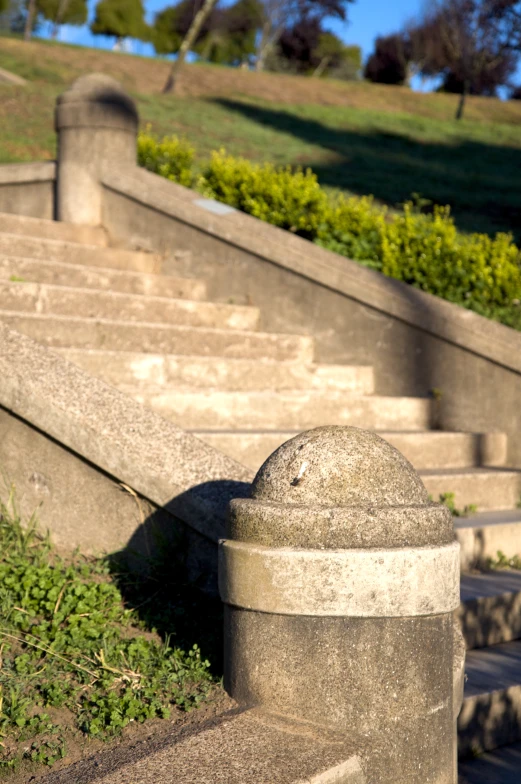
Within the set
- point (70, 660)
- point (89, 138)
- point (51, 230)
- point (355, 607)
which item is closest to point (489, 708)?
point (355, 607)

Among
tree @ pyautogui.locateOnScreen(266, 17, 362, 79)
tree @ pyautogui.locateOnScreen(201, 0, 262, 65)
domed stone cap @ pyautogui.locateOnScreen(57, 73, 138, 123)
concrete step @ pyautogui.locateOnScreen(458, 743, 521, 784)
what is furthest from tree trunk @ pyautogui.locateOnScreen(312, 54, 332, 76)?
concrete step @ pyautogui.locateOnScreen(458, 743, 521, 784)

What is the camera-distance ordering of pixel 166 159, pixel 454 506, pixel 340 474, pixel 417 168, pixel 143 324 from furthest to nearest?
pixel 417 168 → pixel 166 159 → pixel 143 324 → pixel 454 506 → pixel 340 474

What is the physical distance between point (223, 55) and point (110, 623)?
62.9m

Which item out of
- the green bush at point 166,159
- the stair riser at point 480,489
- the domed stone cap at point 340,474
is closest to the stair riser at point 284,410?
the stair riser at point 480,489

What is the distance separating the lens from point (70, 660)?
2.96m

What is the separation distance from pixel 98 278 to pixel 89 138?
6.38ft

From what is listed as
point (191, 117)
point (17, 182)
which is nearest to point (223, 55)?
point (191, 117)

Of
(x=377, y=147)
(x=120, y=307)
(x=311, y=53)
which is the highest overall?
(x=311, y=53)

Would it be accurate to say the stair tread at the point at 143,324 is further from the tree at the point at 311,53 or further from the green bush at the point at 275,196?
the tree at the point at 311,53

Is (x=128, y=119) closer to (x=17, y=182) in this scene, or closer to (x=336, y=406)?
(x=17, y=182)

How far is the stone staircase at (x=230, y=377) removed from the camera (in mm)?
4672

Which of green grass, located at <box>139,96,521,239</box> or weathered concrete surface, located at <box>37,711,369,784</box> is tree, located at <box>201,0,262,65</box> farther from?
weathered concrete surface, located at <box>37,711,369,784</box>

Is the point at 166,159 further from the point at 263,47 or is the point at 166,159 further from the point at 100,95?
the point at 263,47

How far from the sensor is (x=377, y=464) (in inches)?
105
